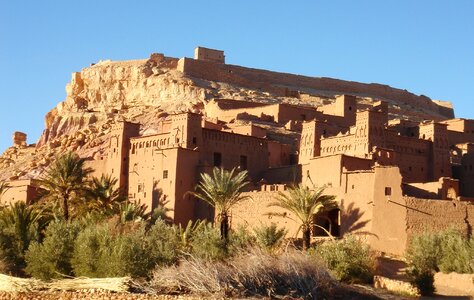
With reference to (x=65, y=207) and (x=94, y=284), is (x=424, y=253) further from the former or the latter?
(x=65, y=207)

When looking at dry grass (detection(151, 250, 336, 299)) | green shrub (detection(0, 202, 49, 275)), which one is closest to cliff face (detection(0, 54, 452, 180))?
green shrub (detection(0, 202, 49, 275))

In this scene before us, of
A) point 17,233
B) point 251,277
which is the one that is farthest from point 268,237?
point 17,233

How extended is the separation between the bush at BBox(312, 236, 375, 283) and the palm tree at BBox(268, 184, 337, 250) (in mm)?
2109

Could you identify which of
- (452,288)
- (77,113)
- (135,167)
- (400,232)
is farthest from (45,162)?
(452,288)

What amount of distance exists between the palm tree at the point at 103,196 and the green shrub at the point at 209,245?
26.9ft

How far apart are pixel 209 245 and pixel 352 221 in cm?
615

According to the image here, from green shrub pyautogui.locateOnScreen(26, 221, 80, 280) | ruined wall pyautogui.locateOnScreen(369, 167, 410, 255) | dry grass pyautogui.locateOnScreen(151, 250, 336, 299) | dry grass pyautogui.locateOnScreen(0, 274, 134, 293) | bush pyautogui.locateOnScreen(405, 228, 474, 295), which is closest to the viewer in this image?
dry grass pyautogui.locateOnScreen(151, 250, 336, 299)

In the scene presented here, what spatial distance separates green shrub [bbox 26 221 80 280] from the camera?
27062 millimetres

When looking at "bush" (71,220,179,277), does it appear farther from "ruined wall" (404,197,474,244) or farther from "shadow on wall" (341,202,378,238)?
"ruined wall" (404,197,474,244)

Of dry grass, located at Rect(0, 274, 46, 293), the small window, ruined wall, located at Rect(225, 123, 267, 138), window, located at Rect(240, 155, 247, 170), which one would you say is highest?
ruined wall, located at Rect(225, 123, 267, 138)

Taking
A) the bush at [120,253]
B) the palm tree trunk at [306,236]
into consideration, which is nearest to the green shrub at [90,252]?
the bush at [120,253]

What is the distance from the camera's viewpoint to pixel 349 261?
2700cm

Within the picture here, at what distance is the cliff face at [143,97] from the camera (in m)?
55.5

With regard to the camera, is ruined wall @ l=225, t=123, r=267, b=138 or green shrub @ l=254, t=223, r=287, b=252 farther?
ruined wall @ l=225, t=123, r=267, b=138
